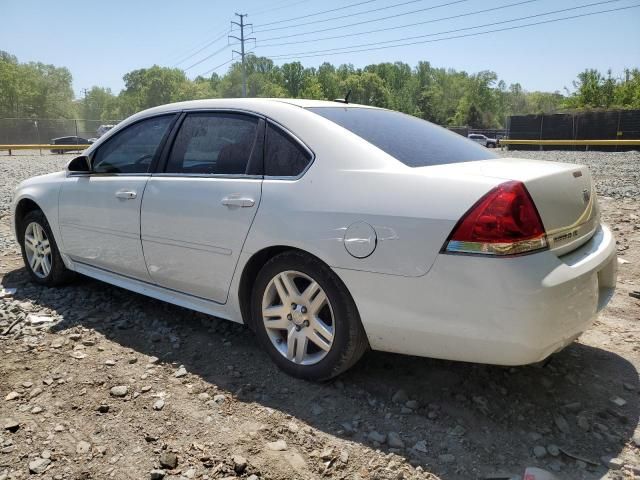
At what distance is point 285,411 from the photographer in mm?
2668

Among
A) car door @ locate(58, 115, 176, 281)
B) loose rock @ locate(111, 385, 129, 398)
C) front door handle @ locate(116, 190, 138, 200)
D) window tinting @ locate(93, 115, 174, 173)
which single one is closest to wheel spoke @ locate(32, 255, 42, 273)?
car door @ locate(58, 115, 176, 281)

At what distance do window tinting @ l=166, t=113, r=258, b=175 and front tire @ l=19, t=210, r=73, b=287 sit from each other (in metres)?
1.68

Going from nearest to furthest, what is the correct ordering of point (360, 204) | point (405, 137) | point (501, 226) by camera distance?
point (501, 226)
point (360, 204)
point (405, 137)

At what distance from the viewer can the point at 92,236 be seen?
398cm

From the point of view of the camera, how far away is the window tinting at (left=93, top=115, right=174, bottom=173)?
371 cm

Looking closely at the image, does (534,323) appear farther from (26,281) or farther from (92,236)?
(26,281)

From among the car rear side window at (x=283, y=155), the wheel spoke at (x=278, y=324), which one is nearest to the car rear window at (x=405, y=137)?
the car rear side window at (x=283, y=155)

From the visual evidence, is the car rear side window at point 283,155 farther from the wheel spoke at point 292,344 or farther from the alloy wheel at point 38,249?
the alloy wheel at point 38,249

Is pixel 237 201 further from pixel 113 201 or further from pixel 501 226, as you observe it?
pixel 501 226

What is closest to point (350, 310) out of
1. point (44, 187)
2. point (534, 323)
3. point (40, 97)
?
point (534, 323)

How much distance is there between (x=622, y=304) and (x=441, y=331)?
2.41 meters

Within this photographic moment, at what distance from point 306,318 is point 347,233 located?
1.87 feet

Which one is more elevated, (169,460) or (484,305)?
(484,305)

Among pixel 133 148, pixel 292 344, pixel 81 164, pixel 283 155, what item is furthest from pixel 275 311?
pixel 81 164
